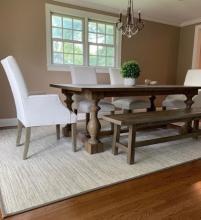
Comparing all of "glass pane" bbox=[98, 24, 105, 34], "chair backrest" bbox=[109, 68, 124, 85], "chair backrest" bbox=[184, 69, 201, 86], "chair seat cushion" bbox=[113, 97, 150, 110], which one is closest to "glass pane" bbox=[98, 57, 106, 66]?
"glass pane" bbox=[98, 24, 105, 34]

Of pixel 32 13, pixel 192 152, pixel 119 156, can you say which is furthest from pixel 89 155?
pixel 32 13

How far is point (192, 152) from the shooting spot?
2.44m

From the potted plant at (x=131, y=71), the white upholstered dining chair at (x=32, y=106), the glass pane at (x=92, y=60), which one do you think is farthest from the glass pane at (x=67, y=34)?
the white upholstered dining chair at (x=32, y=106)

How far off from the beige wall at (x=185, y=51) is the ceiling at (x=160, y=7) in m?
0.31

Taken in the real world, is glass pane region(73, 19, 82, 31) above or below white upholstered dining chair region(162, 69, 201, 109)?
above

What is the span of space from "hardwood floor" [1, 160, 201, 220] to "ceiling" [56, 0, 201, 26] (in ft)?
11.6

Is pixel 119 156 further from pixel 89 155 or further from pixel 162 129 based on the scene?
pixel 162 129

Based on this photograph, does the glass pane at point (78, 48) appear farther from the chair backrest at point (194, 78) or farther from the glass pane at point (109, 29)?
the chair backrest at point (194, 78)

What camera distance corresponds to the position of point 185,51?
5379mm

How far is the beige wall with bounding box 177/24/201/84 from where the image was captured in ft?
17.1

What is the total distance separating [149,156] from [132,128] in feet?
1.74

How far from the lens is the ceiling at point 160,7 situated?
154 inches

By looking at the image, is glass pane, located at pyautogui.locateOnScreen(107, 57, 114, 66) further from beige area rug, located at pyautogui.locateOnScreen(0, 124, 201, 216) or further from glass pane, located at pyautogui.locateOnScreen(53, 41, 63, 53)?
beige area rug, located at pyautogui.locateOnScreen(0, 124, 201, 216)

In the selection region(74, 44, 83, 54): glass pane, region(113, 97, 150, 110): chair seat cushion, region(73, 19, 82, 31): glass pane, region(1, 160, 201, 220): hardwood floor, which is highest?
region(73, 19, 82, 31): glass pane
